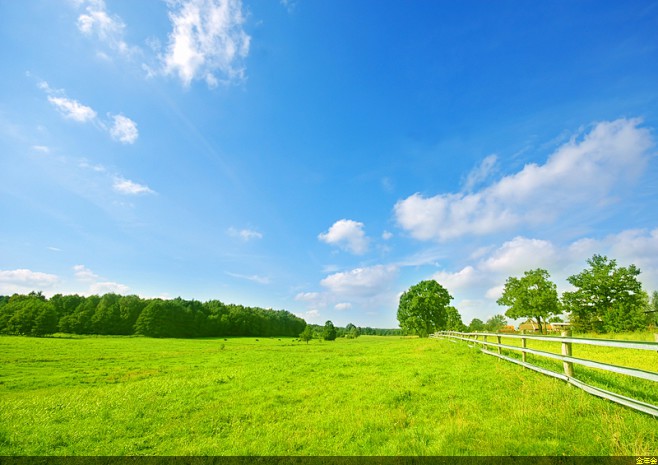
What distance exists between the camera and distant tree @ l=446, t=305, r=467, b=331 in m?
68.1

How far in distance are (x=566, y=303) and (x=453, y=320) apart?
2401 centimetres

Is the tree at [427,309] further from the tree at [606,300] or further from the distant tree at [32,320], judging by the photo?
the distant tree at [32,320]

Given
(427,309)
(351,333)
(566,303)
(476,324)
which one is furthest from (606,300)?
(351,333)

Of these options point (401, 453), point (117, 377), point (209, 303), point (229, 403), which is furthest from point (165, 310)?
point (401, 453)

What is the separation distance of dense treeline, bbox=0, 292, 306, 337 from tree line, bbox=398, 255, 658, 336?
7227 cm

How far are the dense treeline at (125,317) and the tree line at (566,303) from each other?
72.3 metres

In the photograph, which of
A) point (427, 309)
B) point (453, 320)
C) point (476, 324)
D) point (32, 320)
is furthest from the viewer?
point (476, 324)

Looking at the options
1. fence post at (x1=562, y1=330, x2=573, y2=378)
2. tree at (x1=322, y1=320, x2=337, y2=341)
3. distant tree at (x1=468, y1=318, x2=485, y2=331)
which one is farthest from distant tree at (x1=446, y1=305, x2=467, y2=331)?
fence post at (x1=562, y1=330, x2=573, y2=378)

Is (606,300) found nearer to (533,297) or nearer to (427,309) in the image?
(533,297)

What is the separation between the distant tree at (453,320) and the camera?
6812 centimetres

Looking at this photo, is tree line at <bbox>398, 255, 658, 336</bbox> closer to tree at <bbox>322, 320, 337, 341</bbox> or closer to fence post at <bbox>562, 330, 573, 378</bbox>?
tree at <bbox>322, 320, 337, 341</bbox>

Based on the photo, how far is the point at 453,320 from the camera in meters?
70.8

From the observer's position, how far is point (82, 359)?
33.8 meters

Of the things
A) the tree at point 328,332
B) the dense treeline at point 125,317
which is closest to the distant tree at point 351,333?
the tree at point 328,332
